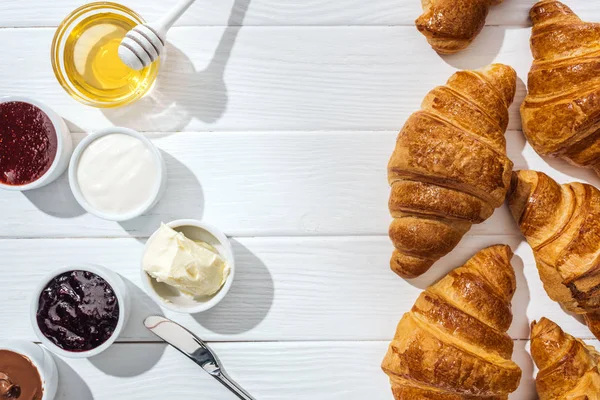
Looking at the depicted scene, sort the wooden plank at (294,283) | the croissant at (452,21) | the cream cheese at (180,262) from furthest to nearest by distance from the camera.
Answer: the wooden plank at (294,283) < the croissant at (452,21) < the cream cheese at (180,262)

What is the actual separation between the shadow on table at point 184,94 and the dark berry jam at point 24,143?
0.60 ft

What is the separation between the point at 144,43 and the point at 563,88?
1025 millimetres

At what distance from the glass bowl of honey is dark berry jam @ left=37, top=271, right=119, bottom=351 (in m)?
0.46

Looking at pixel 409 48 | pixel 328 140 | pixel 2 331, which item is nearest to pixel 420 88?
pixel 409 48

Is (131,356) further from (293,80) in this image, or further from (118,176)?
(293,80)

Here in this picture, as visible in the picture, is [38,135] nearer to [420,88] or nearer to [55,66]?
[55,66]

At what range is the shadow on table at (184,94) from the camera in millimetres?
1565

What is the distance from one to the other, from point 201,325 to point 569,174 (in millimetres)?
1069

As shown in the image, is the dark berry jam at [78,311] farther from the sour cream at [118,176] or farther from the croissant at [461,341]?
the croissant at [461,341]

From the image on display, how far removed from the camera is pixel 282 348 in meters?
1.56

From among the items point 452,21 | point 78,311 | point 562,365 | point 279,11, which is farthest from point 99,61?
point 562,365

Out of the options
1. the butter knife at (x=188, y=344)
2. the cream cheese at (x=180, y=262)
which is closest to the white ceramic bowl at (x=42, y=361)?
the butter knife at (x=188, y=344)

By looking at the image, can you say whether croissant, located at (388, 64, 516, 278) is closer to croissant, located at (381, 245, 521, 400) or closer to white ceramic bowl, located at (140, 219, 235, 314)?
croissant, located at (381, 245, 521, 400)

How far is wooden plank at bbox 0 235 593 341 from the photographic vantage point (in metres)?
1.56
